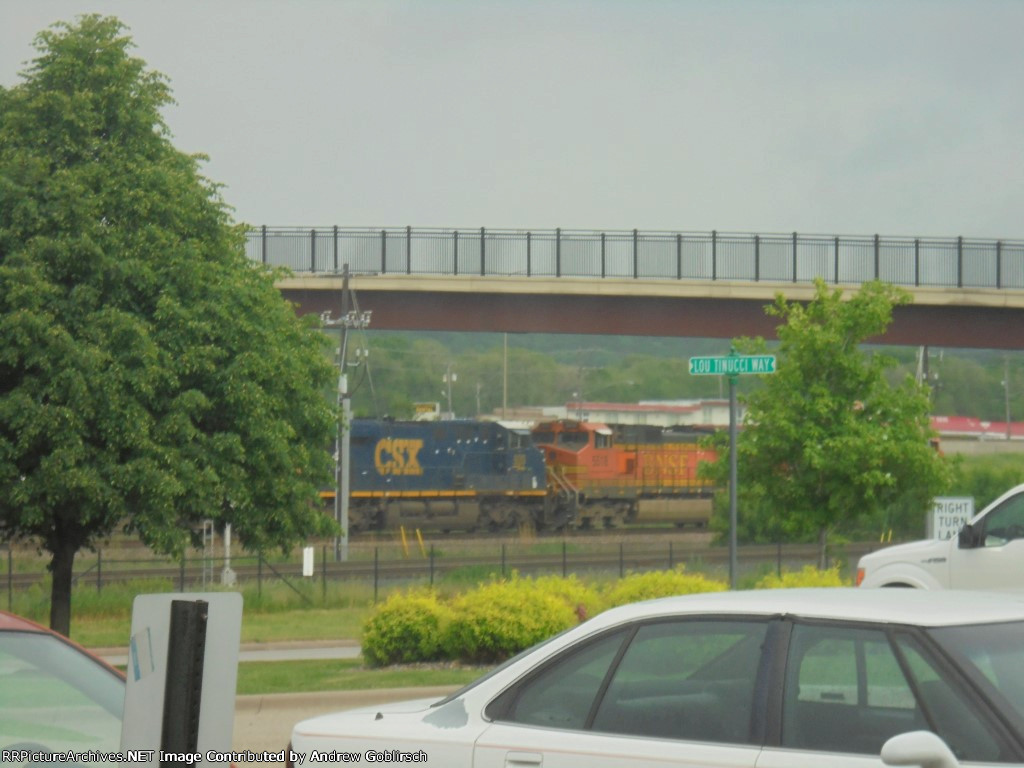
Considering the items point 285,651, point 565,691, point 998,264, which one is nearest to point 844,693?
point 565,691

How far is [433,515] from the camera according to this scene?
5006cm

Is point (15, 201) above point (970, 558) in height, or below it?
above

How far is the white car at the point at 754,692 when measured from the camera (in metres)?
4.02

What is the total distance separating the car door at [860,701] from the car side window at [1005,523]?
9.07 meters

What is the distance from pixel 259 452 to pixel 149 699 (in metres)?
15.1

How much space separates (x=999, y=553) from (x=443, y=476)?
38408 millimetres

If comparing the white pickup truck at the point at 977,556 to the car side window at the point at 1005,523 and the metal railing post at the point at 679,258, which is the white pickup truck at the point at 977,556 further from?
the metal railing post at the point at 679,258

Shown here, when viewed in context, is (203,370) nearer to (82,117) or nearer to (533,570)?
(82,117)

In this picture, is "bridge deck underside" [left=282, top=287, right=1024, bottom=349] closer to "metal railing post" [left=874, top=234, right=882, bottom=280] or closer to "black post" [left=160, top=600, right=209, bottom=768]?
"metal railing post" [left=874, top=234, right=882, bottom=280]

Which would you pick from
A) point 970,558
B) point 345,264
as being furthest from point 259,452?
point 345,264

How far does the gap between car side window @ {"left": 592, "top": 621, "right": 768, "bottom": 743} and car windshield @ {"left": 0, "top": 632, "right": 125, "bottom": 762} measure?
75.2 inches

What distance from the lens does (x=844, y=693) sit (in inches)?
168

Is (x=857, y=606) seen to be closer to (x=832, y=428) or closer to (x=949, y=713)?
(x=949, y=713)

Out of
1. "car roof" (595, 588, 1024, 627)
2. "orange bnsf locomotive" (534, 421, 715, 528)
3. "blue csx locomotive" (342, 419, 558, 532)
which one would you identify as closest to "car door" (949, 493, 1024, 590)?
"car roof" (595, 588, 1024, 627)
